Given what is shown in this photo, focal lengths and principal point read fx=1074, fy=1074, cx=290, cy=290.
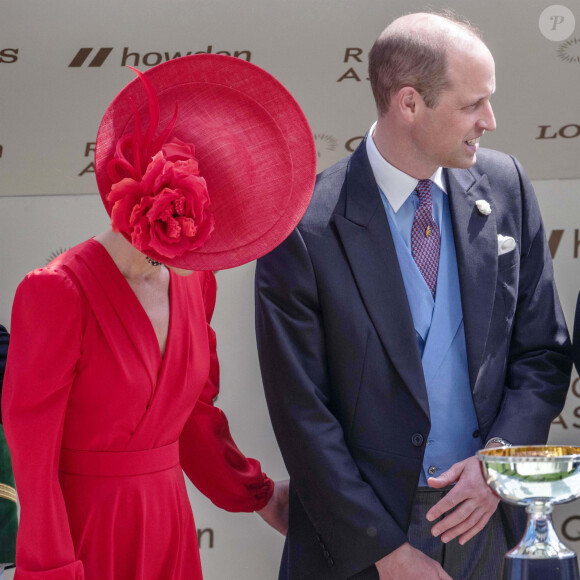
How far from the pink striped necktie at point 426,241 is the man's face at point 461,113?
0.36ft

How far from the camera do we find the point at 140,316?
6.88 feet

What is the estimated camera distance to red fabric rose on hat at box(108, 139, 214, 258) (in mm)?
1924

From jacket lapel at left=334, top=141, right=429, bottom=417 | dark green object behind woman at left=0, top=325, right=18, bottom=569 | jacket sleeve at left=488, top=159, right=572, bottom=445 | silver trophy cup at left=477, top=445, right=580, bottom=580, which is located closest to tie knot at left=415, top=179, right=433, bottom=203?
jacket lapel at left=334, top=141, right=429, bottom=417

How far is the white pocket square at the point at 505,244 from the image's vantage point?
93.7 inches

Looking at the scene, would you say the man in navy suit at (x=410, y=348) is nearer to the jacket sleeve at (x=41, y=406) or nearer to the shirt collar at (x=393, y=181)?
the shirt collar at (x=393, y=181)

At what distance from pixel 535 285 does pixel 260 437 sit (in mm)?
935

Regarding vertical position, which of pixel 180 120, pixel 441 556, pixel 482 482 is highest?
pixel 180 120

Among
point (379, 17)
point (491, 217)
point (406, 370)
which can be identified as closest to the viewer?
point (406, 370)

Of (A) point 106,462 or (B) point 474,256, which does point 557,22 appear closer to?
(B) point 474,256

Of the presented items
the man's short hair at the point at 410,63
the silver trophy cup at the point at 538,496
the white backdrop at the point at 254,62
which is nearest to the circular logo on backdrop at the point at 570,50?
the white backdrop at the point at 254,62

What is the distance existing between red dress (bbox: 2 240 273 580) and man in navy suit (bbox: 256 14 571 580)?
247 mm

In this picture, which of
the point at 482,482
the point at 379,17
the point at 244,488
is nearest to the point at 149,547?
the point at 244,488

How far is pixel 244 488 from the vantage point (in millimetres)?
2434

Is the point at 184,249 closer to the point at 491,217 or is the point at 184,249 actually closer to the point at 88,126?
the point at 491,217
